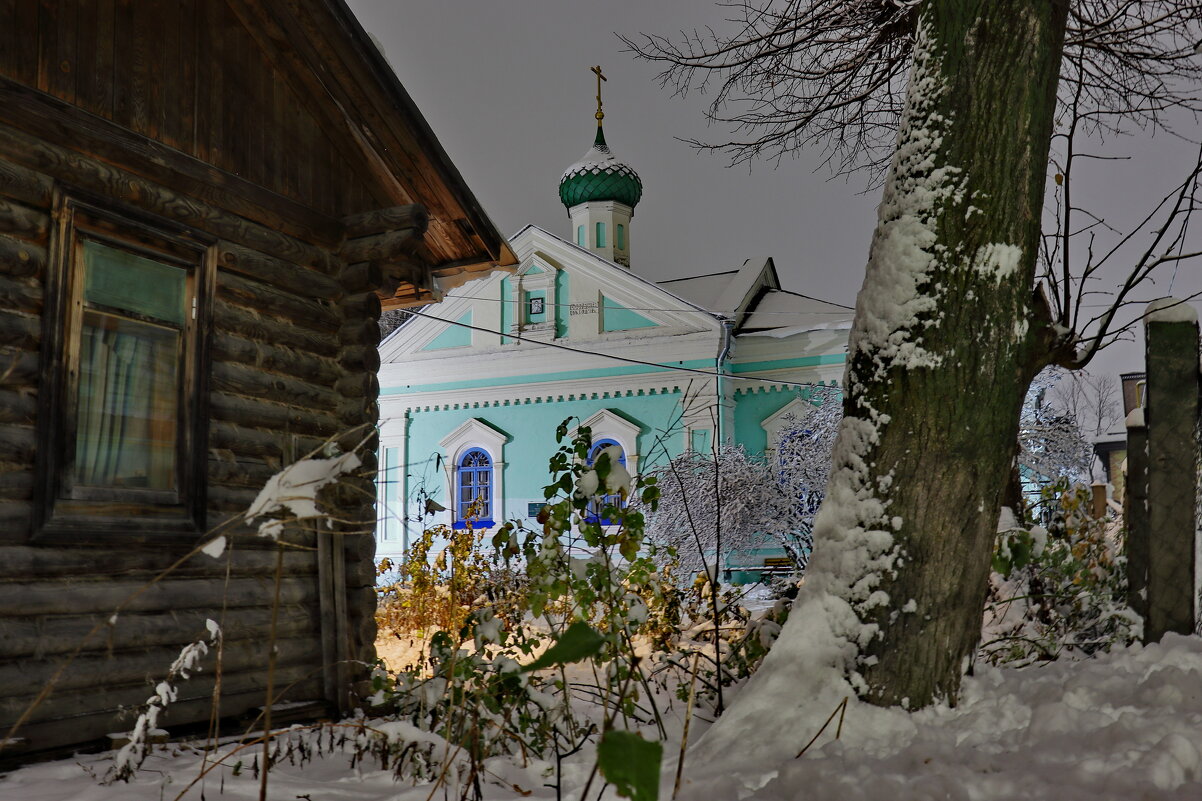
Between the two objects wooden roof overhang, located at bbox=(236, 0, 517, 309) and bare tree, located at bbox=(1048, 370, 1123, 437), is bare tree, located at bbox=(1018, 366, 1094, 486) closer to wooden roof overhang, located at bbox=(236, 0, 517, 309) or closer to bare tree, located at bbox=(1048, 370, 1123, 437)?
wooden roof overhang, located at bbox=(236, 0, 517, 309)

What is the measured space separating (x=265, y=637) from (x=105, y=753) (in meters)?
1.29

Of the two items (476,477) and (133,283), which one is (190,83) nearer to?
(133,283)

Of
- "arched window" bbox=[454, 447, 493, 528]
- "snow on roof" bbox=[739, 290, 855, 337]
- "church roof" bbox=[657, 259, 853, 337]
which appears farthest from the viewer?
"arched window" bbox=[454, 447, 493, 528]

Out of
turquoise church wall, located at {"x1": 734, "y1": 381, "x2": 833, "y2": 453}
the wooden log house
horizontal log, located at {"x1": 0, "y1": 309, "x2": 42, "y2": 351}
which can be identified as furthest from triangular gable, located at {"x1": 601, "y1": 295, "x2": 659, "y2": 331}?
horizontal log, located at {"x1": 0, "y1": 309, "x2": 42, "y2": 351}

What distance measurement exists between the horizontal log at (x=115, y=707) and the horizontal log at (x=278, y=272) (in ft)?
7.95

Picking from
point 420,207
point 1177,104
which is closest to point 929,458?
point 420,207

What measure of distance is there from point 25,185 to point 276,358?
1846 millimetres

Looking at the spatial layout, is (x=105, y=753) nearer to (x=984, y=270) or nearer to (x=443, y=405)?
(x=984, y=270)

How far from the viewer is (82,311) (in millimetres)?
5047

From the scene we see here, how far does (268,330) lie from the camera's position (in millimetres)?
6180

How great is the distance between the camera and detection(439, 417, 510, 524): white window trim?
74.0 feet

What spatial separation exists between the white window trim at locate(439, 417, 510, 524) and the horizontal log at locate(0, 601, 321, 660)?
1619 centimetres

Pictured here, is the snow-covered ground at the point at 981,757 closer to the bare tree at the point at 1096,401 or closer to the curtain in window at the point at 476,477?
the curtain in window at the point at 476,477

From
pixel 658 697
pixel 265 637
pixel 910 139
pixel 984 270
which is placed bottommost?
pixel 658 697
